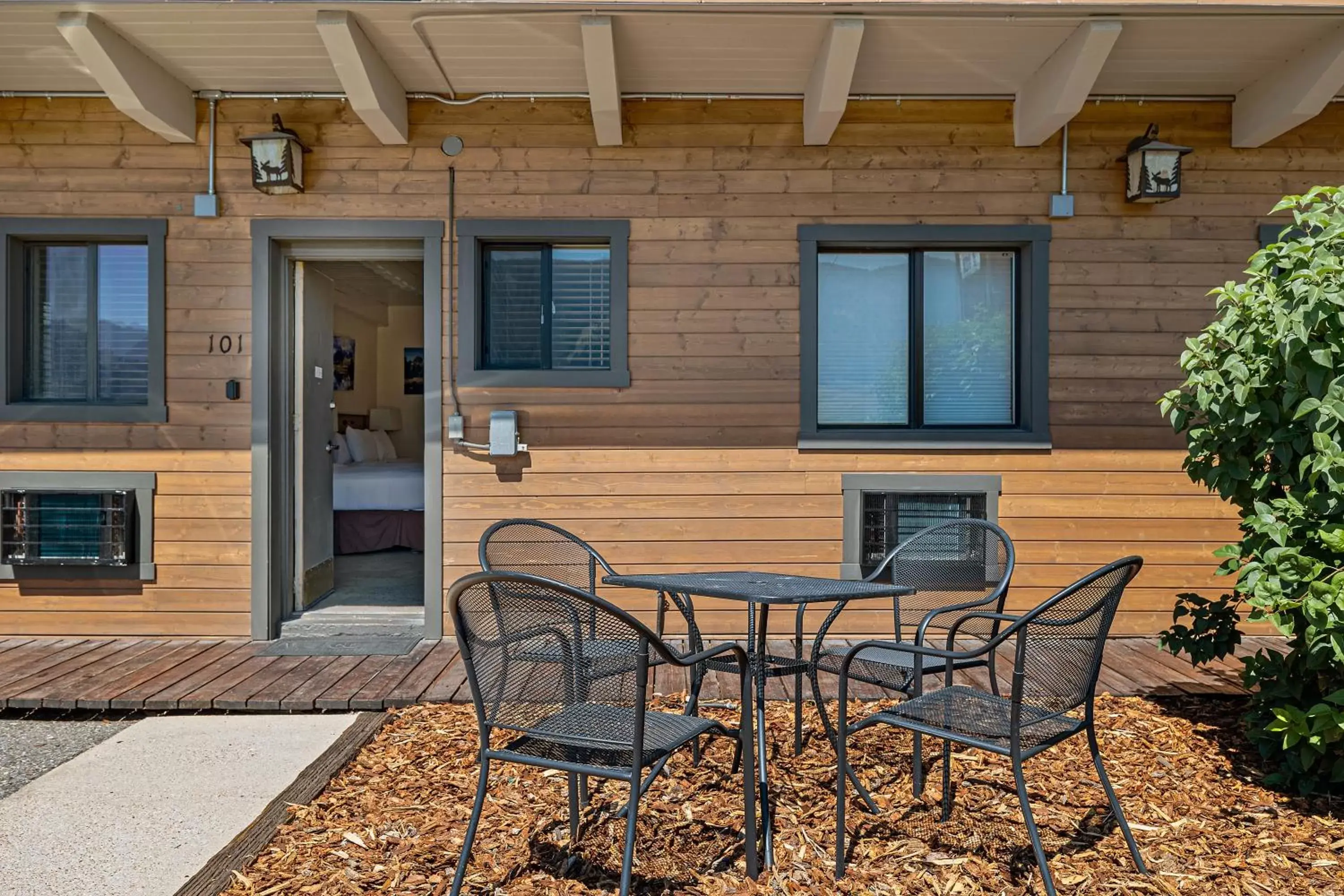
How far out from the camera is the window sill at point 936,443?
4.36 metres

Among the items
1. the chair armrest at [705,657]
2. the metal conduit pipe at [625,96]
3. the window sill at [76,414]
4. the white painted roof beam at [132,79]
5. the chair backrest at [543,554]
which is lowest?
the chair armrest at [705,657]

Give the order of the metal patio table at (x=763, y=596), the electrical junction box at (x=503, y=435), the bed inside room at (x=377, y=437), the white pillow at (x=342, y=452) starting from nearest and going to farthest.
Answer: the metal patio table at (x=763, y=596) → the electrical junction box at (x=503, y=435) → the bed inside room at (x=377, y=437) → the white pillow at (x=342, y=452)

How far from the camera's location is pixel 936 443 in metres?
4.36

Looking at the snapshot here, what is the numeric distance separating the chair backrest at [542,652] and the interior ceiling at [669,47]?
9.39 ft

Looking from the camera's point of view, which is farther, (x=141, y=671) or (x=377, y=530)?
(x=377, y=530)

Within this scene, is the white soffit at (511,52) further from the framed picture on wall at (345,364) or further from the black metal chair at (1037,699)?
the framed picture on wall at (345,364)

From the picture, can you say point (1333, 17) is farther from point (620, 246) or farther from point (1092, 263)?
point (620, 246)

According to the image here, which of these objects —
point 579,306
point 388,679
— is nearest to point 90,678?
point 388,679

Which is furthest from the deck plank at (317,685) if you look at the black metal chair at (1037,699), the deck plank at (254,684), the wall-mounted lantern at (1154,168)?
the wall-mounted lantern at (1154,168)

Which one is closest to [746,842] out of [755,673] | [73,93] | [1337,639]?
[755,673]

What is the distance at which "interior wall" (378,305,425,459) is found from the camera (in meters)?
10.2

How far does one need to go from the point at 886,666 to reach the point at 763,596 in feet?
2.34

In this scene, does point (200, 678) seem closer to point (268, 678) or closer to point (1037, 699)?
point (268, 678)

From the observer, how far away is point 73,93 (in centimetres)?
423
